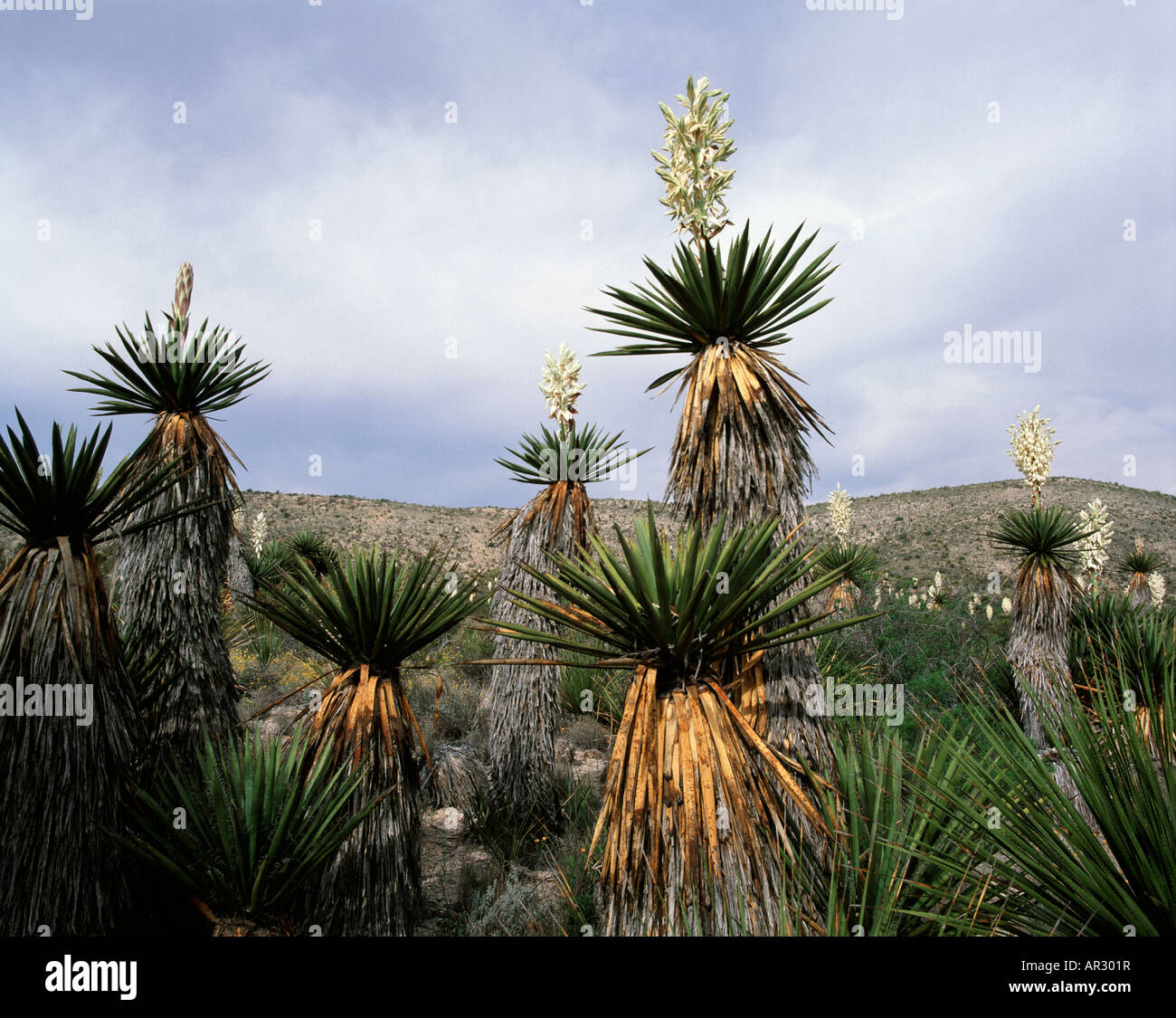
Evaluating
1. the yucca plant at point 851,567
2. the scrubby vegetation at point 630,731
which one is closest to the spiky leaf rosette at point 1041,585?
the yucca plant at point 851,567

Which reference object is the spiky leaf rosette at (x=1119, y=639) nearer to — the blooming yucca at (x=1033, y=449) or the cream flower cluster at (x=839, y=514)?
the blooming yucca at (x=1033, y=449)

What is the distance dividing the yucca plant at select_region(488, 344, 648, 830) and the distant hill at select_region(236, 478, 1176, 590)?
92.7 ft

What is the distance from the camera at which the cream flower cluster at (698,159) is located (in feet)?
12.8

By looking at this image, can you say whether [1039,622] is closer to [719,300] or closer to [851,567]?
[851,567]

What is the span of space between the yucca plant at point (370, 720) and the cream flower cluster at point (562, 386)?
3.89 meters

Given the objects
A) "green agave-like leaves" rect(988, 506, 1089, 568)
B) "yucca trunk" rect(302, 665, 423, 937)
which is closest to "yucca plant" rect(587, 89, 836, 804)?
"yucca trunk" rect(302, 665, 423, 937)

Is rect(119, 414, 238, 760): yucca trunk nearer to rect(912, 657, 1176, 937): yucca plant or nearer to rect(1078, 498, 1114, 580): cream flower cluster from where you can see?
rect(912, 657, 1176, 937): yucca plant

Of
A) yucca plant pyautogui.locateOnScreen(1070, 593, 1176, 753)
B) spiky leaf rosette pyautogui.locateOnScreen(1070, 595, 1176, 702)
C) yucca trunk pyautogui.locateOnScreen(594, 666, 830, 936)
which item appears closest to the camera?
yucca trunk pyautogui.locateOnScreen(594, 666, 830, 936)

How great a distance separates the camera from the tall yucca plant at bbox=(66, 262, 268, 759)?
4719 mm

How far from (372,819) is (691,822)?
2.07 meters

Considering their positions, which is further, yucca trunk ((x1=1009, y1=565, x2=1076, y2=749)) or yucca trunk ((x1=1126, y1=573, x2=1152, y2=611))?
yucca trunk ((x1=1126, y1=573, x2=1152, y2=611))
